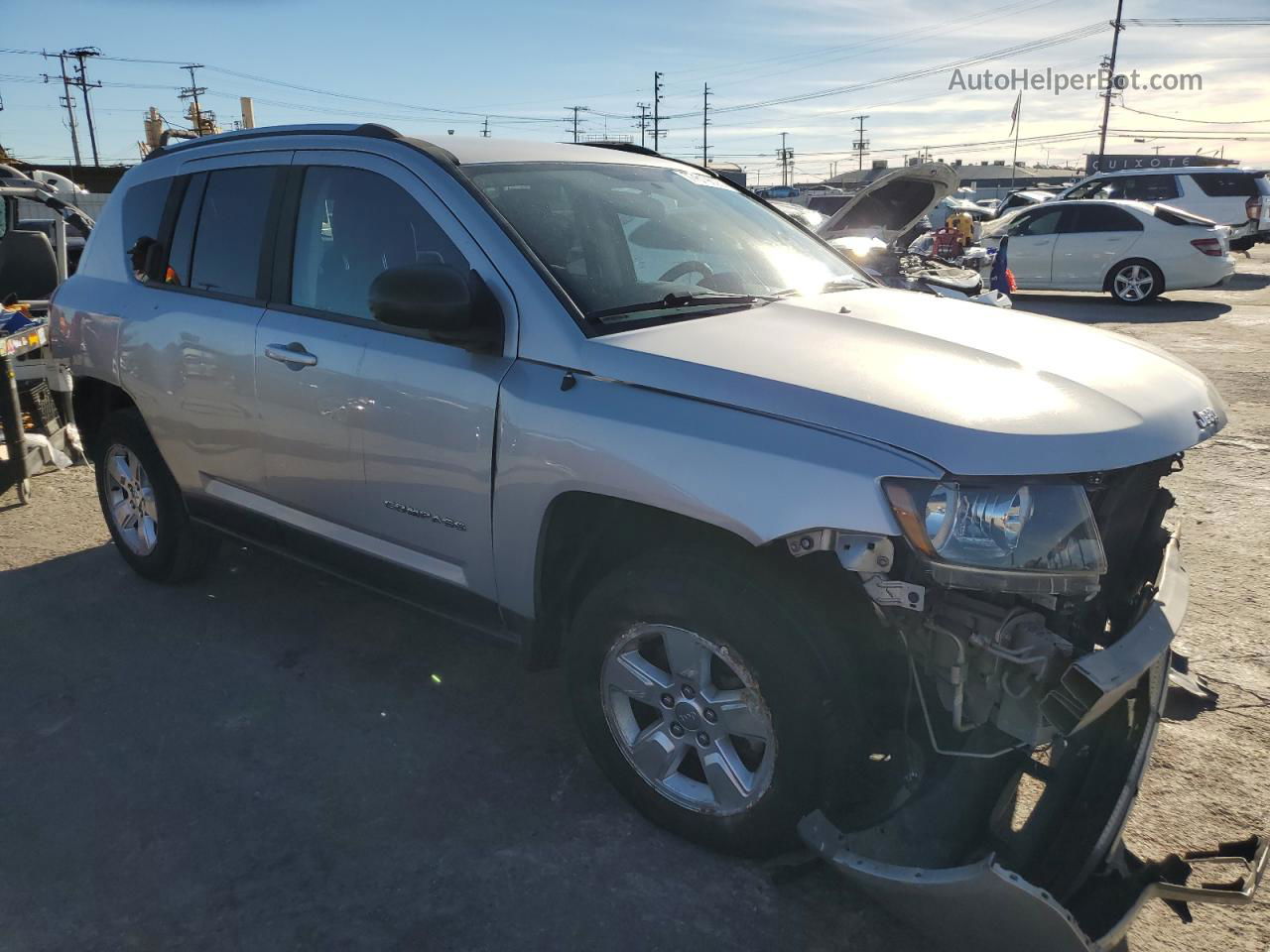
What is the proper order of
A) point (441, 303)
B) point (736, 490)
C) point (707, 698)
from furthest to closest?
point (441, 303)
point (707, 698)
point (736, 490)

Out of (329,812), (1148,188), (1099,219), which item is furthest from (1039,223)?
(329,812)

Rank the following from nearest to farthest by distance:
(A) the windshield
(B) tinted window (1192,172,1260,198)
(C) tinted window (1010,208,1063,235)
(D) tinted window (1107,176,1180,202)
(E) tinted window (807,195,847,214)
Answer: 1. (A) the windshield
2. (C) tinted window (1010,208,1063,235)
3. (B) tinted window (1192,172,1260,198)
4. (D) tinted window (1107,176,1180,202)
5. (E) tinted window (807,195,847,214)

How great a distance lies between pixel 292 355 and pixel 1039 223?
15.1 meters

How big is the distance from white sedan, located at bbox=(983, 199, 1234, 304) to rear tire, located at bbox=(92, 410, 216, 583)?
14.5m

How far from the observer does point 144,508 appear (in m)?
4.60

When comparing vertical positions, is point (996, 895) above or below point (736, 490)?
below

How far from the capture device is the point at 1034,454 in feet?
7.09

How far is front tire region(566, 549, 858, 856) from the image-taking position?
2350 millimetres

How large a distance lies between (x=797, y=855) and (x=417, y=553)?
148 cm

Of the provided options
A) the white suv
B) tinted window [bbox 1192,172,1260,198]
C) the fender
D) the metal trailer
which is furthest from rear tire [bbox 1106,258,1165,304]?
the fender

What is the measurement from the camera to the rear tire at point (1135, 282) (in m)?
14.8

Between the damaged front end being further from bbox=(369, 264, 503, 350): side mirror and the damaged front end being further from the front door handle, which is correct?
the front door handle

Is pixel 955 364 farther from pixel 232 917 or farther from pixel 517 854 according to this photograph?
pixel 232 917

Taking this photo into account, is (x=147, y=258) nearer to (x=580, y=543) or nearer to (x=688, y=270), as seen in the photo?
(x=688, y=270)
